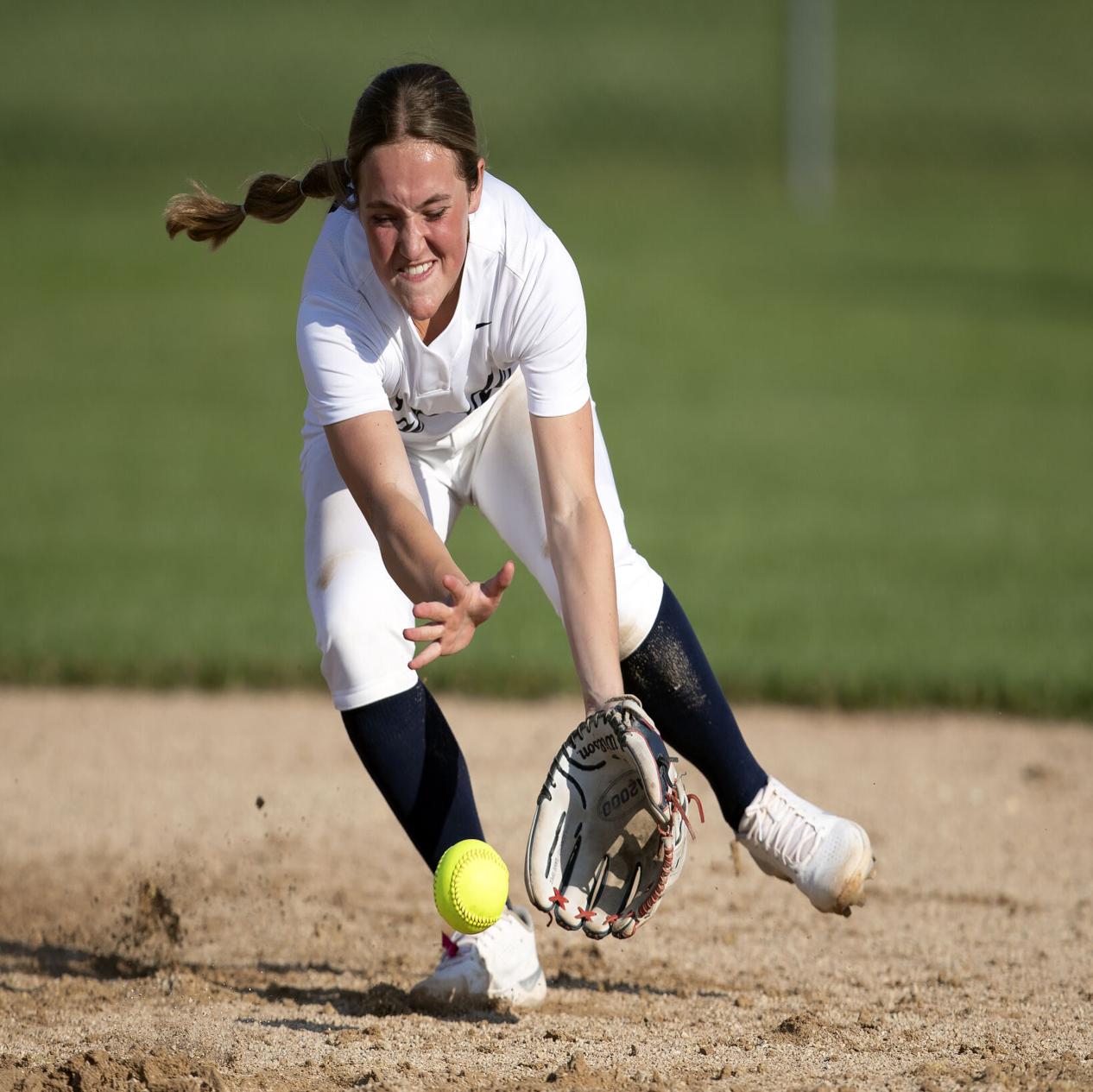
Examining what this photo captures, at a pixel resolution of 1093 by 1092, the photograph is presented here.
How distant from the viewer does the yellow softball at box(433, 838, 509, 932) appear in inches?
117

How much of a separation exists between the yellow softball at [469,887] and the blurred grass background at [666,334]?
4.94ft

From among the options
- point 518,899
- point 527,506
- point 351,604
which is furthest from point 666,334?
point 351,604

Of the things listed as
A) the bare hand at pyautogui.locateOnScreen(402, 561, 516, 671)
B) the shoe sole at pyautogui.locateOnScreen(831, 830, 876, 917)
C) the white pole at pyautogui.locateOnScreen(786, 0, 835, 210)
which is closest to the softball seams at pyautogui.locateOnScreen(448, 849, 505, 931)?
the bare hand at pyautogui.locateOnScreen(402, 561, 516, 671)

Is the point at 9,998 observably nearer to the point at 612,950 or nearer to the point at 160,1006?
the point at 160,1006

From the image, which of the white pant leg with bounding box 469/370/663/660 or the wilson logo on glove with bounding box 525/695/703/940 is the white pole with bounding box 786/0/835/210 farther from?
the wilson logo on glove with bounding box 525/695/703/940

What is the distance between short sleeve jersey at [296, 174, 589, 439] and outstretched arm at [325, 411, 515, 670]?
63 millimetres

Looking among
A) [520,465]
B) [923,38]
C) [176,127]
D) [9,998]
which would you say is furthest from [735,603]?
[923,38]

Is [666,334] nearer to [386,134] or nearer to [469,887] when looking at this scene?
[386,134]

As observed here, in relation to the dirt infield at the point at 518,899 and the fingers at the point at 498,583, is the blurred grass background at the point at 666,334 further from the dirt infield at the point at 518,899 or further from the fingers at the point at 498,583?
the fingers at the point at 498,583

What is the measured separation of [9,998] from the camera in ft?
10.9

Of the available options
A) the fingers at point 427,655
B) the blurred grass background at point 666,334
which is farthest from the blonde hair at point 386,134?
the fingers at point 427,655

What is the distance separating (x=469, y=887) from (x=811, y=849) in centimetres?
83

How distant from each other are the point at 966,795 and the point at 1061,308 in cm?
1221

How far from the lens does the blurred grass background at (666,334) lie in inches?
266
